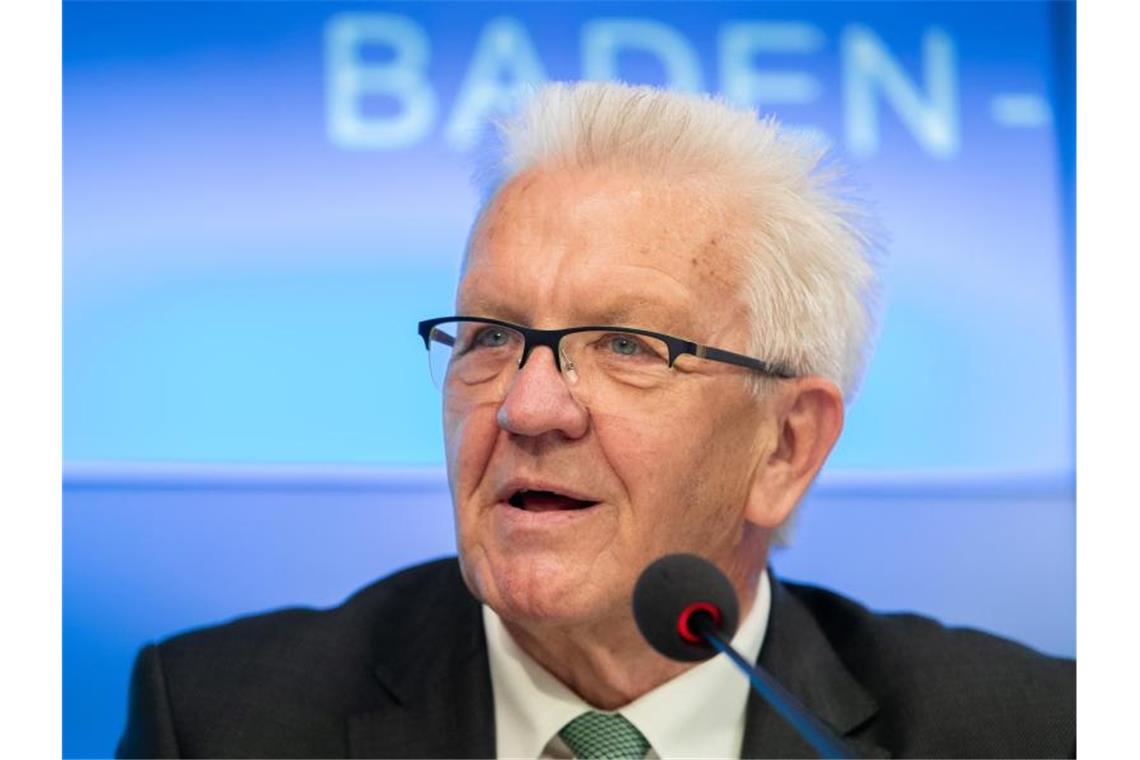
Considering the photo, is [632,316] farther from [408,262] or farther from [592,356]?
[408,262]

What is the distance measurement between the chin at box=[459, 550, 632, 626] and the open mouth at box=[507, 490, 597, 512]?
8cm

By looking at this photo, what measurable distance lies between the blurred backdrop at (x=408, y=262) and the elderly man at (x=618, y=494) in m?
0.64

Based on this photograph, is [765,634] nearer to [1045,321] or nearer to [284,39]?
[1045,321]

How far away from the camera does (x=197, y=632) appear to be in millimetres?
2186

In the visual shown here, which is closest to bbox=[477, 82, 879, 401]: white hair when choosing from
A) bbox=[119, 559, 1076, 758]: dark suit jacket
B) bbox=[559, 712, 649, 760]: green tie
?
bbox=[119, 559, 1076, 758]: dark suit jacket

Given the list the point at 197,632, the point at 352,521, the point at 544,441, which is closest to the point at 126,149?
the point at 352,521

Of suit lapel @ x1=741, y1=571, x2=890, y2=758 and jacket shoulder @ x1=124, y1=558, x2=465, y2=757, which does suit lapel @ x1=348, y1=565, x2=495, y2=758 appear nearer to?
jacket shoulder @ x1=124, y1=558, x2=465, y2=757

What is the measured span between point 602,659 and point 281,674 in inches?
19.9

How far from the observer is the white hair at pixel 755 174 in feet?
6.47

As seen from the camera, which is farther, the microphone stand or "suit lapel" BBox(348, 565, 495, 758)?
"suit lapel" BBox(348, 565, 495, 758)

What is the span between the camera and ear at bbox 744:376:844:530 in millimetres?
2033

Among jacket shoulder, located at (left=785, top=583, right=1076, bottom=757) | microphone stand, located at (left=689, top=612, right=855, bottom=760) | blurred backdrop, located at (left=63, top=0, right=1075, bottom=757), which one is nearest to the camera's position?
microphone stand, located at (left=689, top=612, right=855, bottom=760)

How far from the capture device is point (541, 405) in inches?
71.4

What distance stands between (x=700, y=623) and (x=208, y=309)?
5.61 ft
